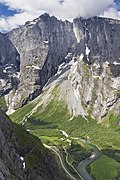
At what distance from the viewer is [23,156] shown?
12031 cm

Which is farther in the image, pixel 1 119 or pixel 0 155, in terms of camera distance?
pixel 1 119

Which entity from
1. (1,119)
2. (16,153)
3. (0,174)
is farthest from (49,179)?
(0,174)

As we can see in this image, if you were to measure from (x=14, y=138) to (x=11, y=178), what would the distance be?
3545 cm

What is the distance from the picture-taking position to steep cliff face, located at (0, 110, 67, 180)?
107 m

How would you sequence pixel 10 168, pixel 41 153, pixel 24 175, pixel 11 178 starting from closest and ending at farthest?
pixel 11 178
pixel 10 168
pixel 24 175
pixel 41 153

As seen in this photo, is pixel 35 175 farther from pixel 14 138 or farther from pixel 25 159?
pixel 14 138

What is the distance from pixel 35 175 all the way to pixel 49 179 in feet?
27.7

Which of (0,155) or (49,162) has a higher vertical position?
(0,155)

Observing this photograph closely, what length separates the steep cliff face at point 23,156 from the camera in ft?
351

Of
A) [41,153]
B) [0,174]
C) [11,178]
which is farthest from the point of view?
[41,153]

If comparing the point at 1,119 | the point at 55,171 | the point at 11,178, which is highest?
the point at 1,119

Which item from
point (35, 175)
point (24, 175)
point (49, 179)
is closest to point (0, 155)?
point (24, 175)

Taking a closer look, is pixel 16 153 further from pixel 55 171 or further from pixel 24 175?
pixel 55 171

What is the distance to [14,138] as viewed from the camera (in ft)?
406
